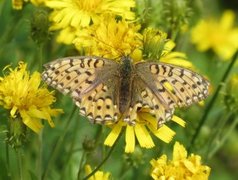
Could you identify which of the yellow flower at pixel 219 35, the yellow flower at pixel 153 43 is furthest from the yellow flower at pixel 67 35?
the yellow flower at pixel 219 35

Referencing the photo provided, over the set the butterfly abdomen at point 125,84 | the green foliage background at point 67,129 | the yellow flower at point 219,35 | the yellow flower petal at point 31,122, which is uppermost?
the butterfly abdomen at point 125,84

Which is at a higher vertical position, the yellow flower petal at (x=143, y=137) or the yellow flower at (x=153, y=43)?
the yellow flower at (x=153, y=43)

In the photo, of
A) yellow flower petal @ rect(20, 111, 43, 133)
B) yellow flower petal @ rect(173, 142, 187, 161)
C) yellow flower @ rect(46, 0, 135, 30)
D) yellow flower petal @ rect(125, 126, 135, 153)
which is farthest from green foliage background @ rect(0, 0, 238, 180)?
yellow flower petal @ rect(173, 142, 187, 161)

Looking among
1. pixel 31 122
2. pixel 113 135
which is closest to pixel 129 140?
pixel 113 135

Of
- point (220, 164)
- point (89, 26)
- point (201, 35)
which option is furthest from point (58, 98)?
point (201, 35)

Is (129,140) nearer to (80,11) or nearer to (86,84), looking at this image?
(86,84)

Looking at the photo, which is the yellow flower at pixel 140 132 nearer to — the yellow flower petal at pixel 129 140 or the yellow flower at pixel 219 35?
the yellow flower petal at pixel 129 140

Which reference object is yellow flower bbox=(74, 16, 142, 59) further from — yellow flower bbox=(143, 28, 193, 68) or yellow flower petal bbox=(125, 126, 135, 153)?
yellow flower petal bbox=(125, 126, 135, 153)
